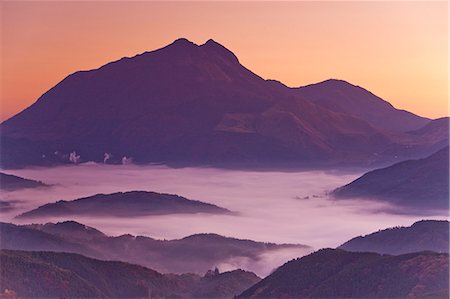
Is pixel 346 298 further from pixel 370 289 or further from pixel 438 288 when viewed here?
pixel 438 288

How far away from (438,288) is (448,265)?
14068 mm

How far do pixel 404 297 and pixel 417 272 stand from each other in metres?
14.2

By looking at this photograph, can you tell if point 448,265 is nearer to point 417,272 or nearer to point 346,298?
point 417,272

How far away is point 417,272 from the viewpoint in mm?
199500

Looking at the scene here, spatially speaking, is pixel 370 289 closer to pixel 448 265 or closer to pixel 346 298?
pixel 346 298

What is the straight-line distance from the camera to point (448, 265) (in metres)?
199

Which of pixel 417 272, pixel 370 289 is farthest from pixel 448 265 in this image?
pixel 370 289

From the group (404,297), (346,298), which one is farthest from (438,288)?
(346,298)

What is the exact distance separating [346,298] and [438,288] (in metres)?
21.9

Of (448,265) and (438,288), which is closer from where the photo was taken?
(438,288)

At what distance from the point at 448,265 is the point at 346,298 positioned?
25485 millimetres

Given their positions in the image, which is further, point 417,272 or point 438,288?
point 417,272

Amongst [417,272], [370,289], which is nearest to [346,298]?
[370,289]

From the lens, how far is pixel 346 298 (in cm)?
19688
